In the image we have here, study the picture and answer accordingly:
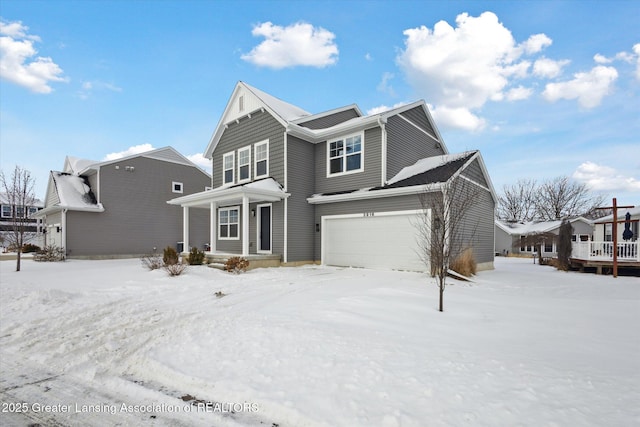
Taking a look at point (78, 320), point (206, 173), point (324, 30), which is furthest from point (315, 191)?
point (206, 173)

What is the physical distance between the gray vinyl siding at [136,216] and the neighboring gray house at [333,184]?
6.77 m

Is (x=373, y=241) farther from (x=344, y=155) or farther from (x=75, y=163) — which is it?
(x=75, y=163)

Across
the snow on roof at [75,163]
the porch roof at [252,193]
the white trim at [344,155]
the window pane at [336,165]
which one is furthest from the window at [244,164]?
the snow on roof at [75,163]

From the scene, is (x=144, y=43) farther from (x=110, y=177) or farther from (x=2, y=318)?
(x=2, y=318)

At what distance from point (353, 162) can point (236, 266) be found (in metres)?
6.52

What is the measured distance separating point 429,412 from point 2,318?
769 centimetres

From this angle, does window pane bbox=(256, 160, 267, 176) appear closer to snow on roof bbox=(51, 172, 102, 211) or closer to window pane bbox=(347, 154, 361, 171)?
window pane bbox=(347, 154, 361, 171)

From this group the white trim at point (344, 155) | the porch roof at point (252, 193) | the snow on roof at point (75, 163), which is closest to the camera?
the porch roof at point (252, 193)

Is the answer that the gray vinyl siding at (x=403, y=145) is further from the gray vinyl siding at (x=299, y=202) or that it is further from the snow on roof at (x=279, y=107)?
the snow on roof at (x=279, y=107)

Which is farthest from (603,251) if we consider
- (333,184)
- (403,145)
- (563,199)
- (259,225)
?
(563,199)

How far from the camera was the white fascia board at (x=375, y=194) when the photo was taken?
10.4 metres

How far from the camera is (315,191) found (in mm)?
14969

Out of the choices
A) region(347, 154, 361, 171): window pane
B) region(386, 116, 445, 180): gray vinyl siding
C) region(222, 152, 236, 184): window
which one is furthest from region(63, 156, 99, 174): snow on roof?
region(386, 116, 445, 180): gray vinyl siding

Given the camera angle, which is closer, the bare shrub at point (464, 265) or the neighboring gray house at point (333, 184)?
the bare shrub at point (464, 265)
